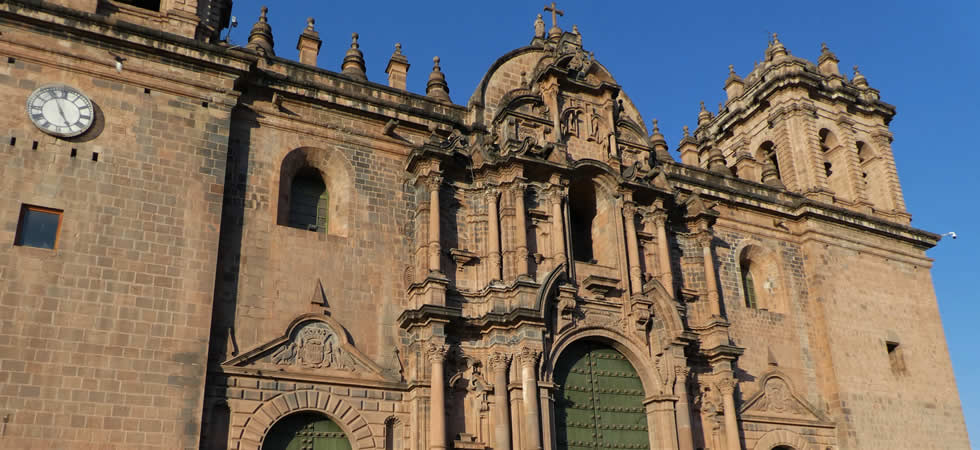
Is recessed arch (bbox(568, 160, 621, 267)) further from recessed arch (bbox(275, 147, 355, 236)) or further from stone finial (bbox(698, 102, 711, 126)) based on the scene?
stone finial (bbox(698, 102, 711, 126))

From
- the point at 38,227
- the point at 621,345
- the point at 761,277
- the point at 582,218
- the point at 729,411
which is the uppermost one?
the point at 582,218

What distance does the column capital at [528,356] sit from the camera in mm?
16234

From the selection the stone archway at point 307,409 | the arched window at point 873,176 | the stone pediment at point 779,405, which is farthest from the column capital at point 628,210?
the arched window at point 873,176

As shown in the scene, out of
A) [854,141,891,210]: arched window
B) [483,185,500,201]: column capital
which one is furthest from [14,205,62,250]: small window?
[854,141,891,210]: arched window

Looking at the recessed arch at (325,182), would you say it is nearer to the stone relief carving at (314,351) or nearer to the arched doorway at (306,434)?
the stone relief carving at (314,351)

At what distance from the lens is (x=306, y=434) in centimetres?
1515

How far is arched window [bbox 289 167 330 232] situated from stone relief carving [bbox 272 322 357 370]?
2.47 metres

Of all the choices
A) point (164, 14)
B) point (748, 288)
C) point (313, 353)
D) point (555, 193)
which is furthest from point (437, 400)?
point (748, 288)

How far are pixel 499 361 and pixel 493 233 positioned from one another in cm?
278

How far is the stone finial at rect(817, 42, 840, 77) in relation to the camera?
27719 mm

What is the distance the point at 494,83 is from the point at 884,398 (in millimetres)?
13004

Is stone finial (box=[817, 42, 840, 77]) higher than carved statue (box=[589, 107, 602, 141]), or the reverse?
stone finial (box=[817, 42, 840, 77])

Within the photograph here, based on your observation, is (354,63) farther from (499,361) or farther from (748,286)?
(748,286)

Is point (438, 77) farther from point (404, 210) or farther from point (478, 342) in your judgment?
point (478, 342)
